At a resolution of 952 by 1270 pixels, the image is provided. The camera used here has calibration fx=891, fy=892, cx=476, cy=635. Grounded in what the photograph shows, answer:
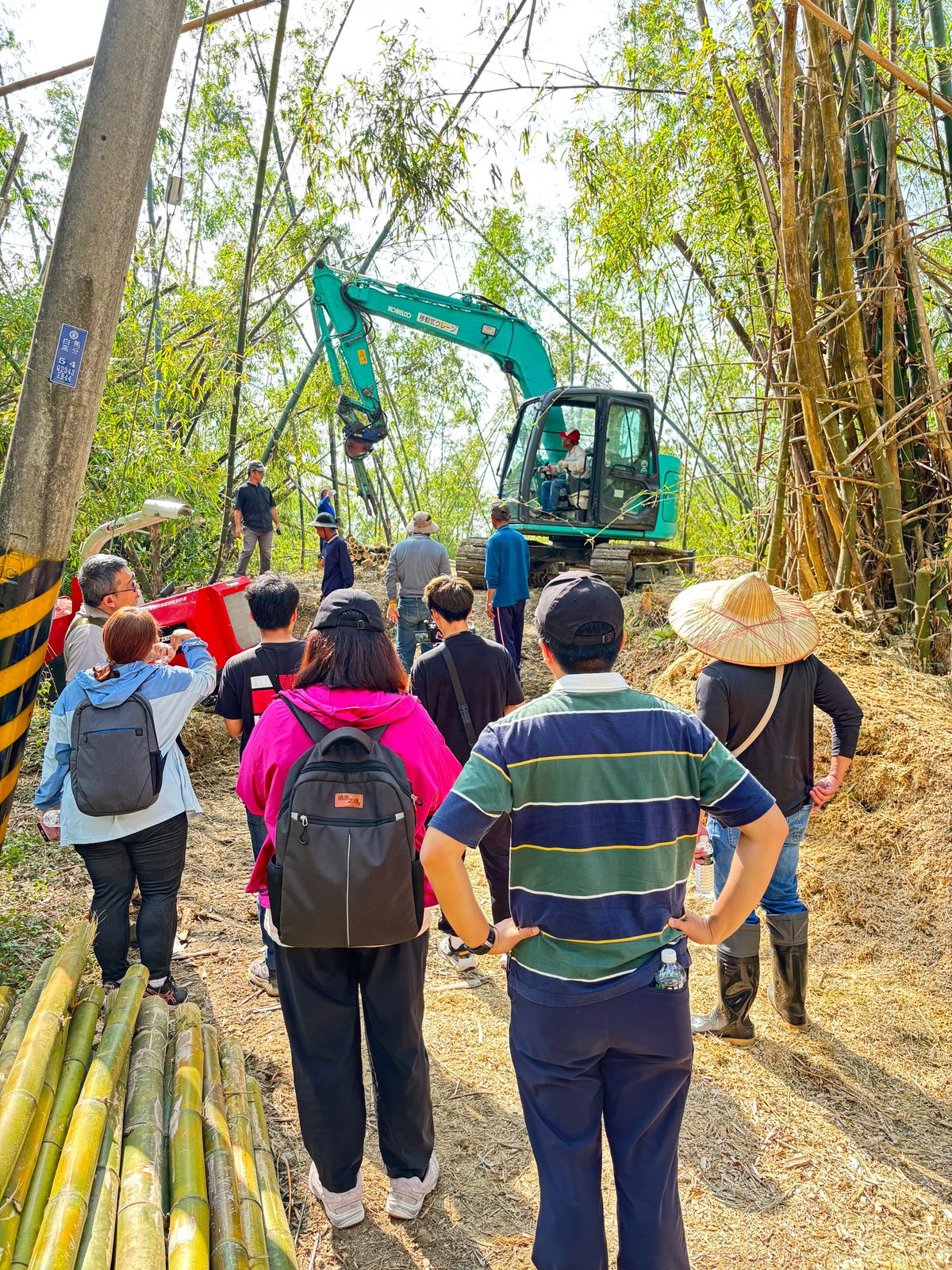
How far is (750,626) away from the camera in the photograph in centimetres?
279

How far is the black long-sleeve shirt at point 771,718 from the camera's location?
272cm

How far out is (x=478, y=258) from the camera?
14305 mm

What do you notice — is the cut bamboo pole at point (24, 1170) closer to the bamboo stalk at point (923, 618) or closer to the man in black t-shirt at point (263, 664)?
the man in black t-shirt at point (263, 664)

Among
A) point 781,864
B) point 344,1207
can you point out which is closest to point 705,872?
point 781,864

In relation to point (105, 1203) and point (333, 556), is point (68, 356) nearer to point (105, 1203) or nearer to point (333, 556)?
point (105, 1203)

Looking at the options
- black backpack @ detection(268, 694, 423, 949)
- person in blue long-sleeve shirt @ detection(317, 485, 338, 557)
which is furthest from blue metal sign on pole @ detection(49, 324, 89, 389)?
person in blue long-sleeve shirt @ detection(317, 485, 338, 557)

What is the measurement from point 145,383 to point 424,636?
2813 mm

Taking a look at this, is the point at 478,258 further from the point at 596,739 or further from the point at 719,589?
the point at 596,739

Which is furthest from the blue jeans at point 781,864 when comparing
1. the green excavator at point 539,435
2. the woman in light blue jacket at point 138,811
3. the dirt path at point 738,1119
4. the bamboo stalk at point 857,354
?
the green excavator at point 539,435

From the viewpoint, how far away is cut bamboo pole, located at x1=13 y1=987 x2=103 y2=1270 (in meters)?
1.57

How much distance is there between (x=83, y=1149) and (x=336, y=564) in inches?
235

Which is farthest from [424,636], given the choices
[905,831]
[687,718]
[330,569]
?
[687,718]

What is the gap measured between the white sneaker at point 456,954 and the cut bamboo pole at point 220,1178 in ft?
4.11

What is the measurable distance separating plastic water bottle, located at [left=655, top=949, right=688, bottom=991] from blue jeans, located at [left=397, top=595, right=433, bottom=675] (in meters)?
5.01
